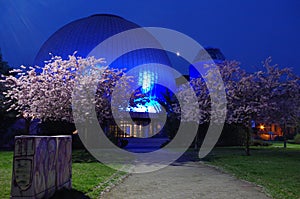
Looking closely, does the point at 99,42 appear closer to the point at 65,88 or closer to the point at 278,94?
the point at 65,88

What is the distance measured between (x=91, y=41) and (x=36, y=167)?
47923mm

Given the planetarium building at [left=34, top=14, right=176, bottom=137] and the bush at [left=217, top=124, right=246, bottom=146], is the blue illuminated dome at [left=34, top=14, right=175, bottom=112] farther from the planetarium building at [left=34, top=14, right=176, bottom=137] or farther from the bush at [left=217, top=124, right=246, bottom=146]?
the bush at [left=217, top=124, right=246, bottom=146]

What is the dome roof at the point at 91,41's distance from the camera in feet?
170

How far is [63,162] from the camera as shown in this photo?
8422 millimetres

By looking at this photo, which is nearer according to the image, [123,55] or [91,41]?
[123,55]

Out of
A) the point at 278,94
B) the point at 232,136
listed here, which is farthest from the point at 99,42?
the point at 278,94

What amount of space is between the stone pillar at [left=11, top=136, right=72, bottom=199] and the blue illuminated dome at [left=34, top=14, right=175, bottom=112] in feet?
133

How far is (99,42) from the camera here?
172 feet

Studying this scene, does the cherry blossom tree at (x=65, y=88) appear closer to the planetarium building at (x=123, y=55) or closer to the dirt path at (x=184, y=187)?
the dirt path at (x=184, y=187)

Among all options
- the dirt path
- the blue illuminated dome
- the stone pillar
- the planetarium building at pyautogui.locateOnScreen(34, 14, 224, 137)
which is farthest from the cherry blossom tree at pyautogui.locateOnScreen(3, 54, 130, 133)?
the blue illuminated dome

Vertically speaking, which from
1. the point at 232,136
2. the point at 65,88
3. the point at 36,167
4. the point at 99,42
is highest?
the point at 99,42

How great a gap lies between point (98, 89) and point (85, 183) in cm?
1096

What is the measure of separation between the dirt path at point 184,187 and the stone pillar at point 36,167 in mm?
1623

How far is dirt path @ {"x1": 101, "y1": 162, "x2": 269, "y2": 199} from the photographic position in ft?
27.4
